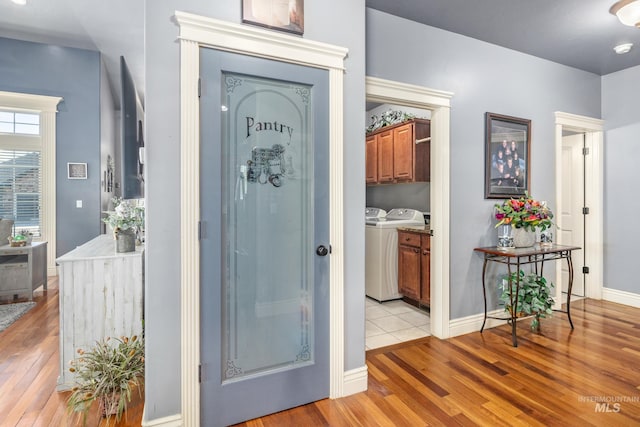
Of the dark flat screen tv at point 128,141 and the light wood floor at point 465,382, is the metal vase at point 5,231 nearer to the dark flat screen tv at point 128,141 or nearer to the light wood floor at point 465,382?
the light wood floor at point 465,382

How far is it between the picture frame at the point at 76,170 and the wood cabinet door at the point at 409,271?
187 inches

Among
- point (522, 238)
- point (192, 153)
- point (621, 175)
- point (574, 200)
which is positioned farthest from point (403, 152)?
point (192, 153)

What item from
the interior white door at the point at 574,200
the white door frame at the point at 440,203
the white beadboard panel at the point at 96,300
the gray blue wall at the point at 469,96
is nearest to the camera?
the white beadboard panel at the point at 96,300

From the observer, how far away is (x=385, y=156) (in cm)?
455

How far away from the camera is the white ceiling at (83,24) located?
3498 millimetres

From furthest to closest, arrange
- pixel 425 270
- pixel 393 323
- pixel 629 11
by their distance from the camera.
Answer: pixel 425 270 < pixel 393 323 < pixel 629 11

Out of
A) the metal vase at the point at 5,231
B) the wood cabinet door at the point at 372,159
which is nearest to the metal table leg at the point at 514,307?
the wood cabinet door at the point at 372,159

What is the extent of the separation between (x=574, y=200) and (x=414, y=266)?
2466 mm

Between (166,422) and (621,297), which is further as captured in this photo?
(621,297)

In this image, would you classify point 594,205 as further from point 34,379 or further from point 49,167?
point 49,167

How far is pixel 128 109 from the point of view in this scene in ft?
7.16

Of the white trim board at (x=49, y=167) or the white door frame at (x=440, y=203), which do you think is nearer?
the white door frame at (x=440, y=203)

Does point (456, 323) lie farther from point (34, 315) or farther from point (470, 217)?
point (34, 315)

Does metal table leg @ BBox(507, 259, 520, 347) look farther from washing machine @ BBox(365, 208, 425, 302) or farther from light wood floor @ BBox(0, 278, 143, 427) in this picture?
light wood floor @ BBox(0, 278, 143, 427)
